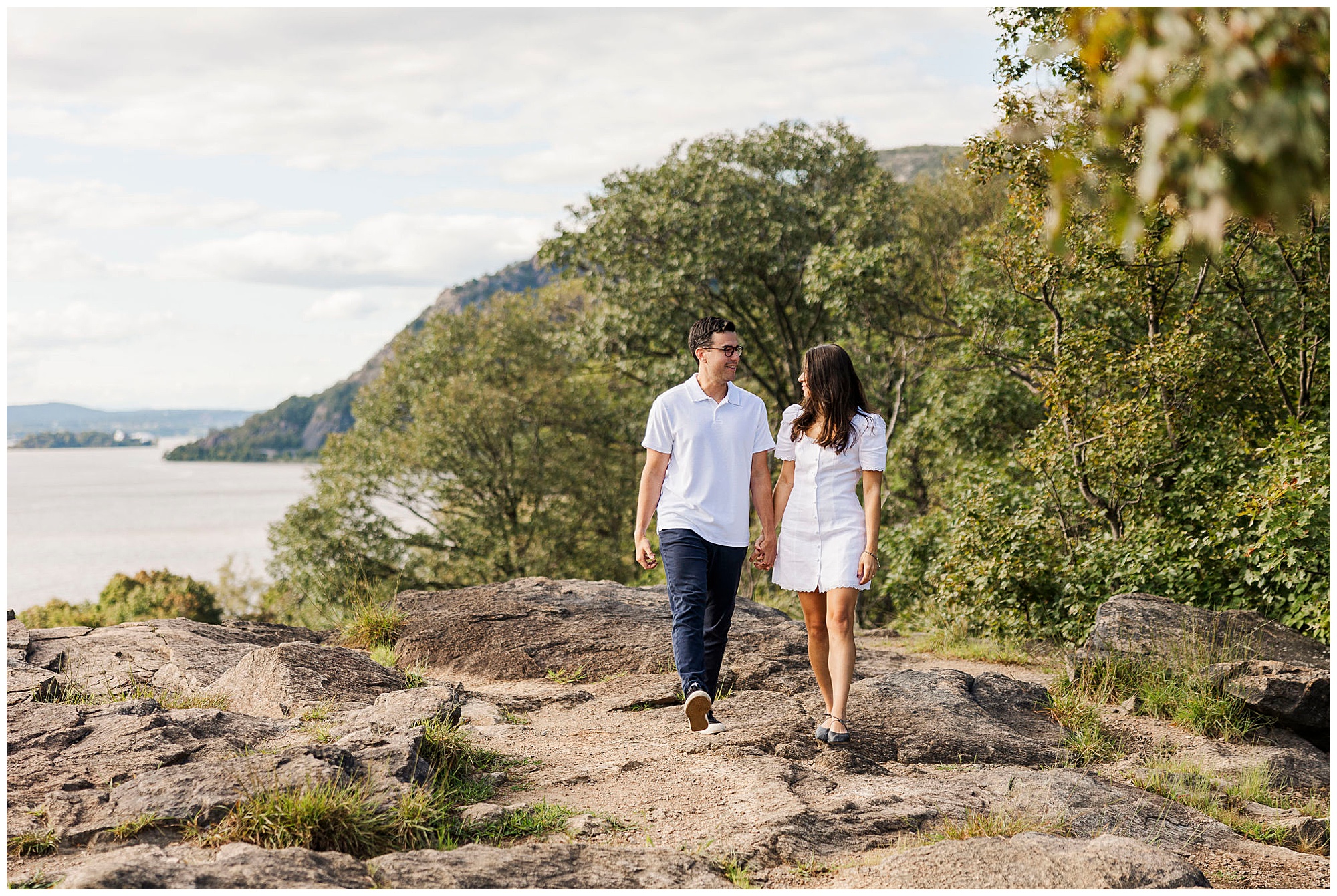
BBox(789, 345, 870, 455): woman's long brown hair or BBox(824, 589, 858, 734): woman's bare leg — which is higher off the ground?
BBox(789, 345, 870, 455): woman's long brown hair

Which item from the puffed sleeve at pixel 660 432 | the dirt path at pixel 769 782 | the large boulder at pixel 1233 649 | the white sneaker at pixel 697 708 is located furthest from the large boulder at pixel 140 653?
the large boulder at pixel 1233 649

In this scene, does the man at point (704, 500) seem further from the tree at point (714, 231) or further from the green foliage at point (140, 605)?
the green foliage at point (140, 605)

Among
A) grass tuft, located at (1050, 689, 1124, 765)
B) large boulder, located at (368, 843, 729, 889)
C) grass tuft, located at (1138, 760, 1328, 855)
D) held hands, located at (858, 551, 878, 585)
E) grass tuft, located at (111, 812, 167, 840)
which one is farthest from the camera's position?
grass tuft, located at (1050, 689, 1124, 765)

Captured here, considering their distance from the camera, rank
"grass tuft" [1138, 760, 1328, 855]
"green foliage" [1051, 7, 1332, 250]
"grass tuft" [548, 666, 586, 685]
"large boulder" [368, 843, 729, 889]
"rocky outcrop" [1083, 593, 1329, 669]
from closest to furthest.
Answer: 1. "green foliage" [1051, 7, 1332, 250]
2. "large boulder" [368, 843, 729, 889]
3. "grass tuft" [1138, 760, 1328, 855]
4. "rocky outcrop" [1083, 593, 1329, 669]
5. "grass tuft" [548, 666, 586, 685]

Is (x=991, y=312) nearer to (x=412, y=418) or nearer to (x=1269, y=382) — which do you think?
(x=1269, y=382)

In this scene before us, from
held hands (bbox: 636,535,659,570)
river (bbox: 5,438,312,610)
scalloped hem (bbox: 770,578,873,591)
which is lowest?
river (bbox: 5,438,312,610)

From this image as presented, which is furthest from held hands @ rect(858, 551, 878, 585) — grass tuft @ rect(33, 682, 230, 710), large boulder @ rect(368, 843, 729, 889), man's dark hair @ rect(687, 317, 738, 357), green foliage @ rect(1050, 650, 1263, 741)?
grass tuft @ rect(33, 682, 230, 710)

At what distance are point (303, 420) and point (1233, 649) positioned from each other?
93357mm

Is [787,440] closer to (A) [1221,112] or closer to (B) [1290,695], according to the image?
(A) [1221,112]

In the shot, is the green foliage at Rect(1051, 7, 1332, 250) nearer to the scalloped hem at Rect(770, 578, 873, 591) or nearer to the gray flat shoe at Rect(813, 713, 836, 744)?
the scalloped hem at Rect(770, 578, 873, 591)

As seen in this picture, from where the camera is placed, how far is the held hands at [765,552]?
5.52 metres

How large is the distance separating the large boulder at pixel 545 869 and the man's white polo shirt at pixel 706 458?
1960mm

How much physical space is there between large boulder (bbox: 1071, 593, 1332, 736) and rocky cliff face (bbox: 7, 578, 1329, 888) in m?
0.29

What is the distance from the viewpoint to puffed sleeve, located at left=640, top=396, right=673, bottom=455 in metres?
5.50
